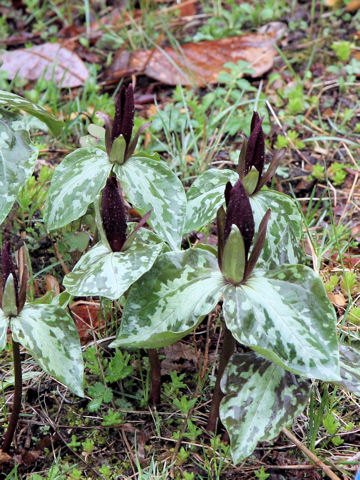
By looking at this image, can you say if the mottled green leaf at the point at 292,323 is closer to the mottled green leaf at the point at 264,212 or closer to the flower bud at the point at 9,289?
the mottled green leaf at the point at 264,212

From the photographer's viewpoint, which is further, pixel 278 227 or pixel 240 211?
pixel 278 227

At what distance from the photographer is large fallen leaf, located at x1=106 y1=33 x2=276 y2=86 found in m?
3.21

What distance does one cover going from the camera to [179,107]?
3023 millimetres

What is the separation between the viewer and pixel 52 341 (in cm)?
146

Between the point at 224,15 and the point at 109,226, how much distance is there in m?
2.38

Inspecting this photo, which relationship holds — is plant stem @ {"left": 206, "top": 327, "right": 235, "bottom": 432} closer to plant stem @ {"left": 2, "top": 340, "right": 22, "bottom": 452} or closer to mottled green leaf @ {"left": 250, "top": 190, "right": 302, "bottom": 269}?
mottled green leaf @ {"left": 250, "top": 190, "right": 302, "bottom": 269}

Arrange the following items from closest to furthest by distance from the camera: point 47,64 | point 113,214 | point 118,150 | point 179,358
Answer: point 113,214
point 118,150
point 179,358
point 47,64

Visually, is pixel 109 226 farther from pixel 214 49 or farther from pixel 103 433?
pixel 214 49

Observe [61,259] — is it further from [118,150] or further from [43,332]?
[43,332]

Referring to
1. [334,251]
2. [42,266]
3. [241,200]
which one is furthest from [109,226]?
[334,251]

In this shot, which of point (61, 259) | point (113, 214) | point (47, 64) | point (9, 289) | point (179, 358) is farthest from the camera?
point (47, 64)

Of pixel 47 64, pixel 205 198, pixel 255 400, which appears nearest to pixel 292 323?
pixel 255 400

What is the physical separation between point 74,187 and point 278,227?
0.56 m

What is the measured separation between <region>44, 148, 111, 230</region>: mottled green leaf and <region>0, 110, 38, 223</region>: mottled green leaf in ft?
0.29
